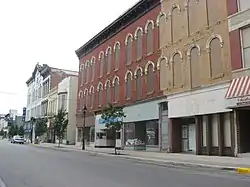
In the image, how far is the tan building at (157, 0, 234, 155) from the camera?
24.6m

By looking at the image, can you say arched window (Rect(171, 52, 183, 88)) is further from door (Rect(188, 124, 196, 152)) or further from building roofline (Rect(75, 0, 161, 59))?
building roofline (Rect(75, 0, 161, 59))

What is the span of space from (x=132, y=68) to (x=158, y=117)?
26.2ft

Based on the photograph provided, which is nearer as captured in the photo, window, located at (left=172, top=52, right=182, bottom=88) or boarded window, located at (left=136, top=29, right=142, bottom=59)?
window, located at (left=172, top=52, right=182, bottom=88)

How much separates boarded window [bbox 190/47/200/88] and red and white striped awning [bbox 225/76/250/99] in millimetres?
4439

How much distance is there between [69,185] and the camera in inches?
422

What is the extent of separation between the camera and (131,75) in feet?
123

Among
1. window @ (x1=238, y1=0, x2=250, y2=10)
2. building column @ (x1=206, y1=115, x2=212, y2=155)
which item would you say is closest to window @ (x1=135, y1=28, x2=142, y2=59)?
building column @ (x1=206, y1=115, x2=212, y2=155)

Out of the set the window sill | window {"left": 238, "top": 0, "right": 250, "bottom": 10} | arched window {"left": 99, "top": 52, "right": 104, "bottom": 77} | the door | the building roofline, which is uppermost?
the building roofline

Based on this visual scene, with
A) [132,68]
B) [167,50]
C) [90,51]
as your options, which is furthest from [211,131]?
[90,51]

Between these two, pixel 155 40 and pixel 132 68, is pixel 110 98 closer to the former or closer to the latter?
pixel 132 68

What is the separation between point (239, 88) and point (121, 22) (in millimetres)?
21343

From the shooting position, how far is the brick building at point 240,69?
72.6ft

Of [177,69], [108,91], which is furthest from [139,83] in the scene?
[108,91]

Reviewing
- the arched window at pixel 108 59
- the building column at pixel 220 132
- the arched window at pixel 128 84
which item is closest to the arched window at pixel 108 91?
the arched window at pixel 108 59
